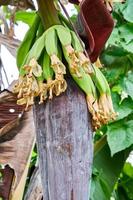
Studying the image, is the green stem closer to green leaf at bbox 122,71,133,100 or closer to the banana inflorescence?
the banana inflorescence

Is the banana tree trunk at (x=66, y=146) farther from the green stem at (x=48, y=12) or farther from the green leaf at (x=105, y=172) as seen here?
the green leaf at (x=105, y=172)

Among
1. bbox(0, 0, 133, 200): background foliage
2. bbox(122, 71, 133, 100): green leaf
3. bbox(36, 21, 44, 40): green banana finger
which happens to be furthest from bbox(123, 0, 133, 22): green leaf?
bbox(36, 21, 44, 40): green banana finger

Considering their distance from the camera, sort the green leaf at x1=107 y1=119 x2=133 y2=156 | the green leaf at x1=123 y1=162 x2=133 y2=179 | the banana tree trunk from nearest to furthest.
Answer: the banana tree trunk < the green leaf at x1=107 y1=119 x2=133 y2=156 < the green leaf at x1=123 y1=162 x2=133 y2=179

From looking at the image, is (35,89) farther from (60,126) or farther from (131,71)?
(131,71)

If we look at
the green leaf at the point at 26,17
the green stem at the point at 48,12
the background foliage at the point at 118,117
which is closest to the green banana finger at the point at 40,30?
the green stem at the point at 48,12

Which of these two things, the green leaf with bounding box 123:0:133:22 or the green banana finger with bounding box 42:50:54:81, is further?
the green leaf with bounding box 123:0:133:22

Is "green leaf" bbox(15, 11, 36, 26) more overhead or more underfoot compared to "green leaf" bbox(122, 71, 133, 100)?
more overhead

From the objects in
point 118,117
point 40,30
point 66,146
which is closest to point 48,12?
Result: point 40,30
